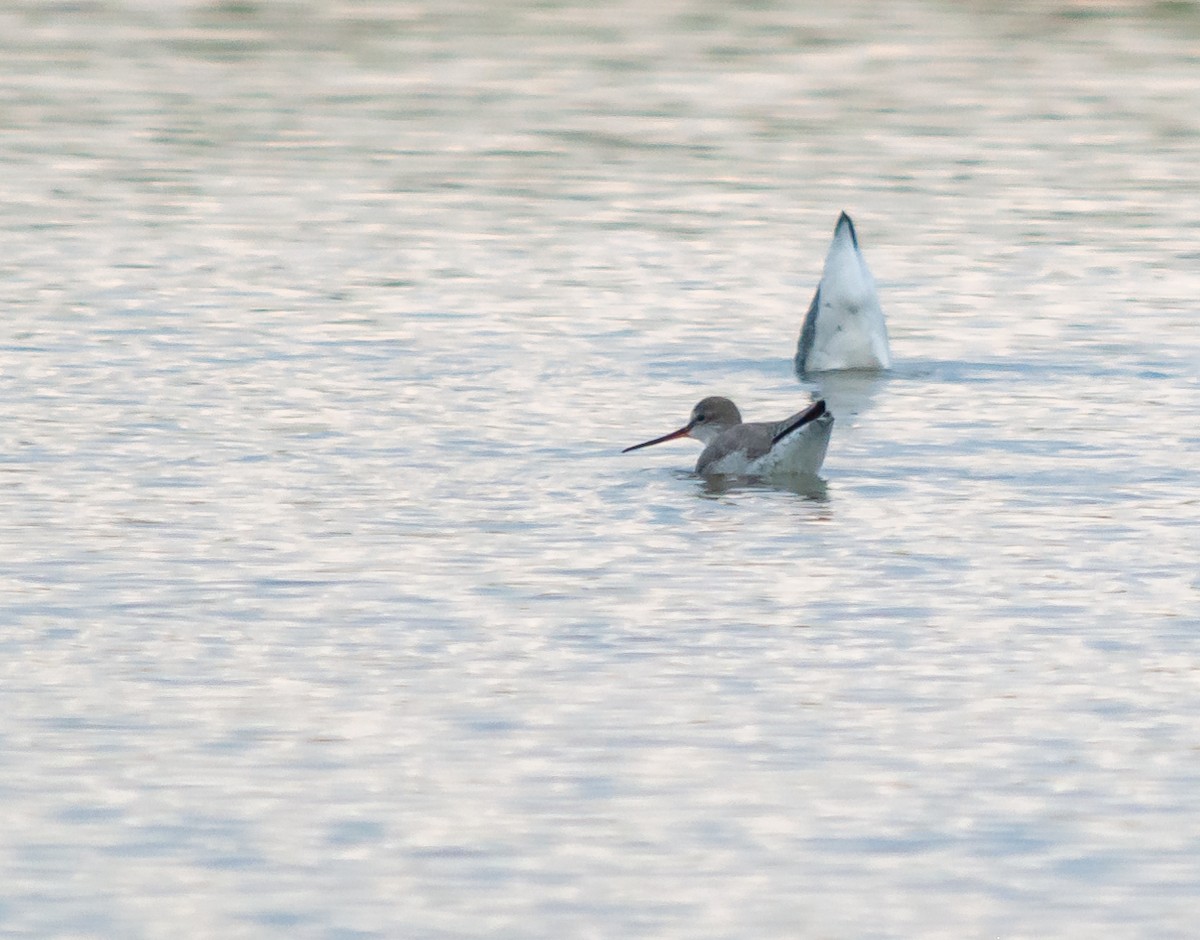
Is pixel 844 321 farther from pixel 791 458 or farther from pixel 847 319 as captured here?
pixel 791 458

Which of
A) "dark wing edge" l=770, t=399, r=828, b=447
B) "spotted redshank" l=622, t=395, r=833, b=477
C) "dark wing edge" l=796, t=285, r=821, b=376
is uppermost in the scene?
"dark wing edge" l=770, t=399, r=828, b=447

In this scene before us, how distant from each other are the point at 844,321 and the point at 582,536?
5495 mm

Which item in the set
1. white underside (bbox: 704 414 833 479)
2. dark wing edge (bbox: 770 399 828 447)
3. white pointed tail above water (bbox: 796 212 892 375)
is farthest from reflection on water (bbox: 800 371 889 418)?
dark wing edge (bbox: 770 399 828 447)

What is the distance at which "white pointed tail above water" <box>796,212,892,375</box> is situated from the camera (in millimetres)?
17672

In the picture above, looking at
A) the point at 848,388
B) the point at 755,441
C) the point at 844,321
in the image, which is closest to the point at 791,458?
the point at 755,441

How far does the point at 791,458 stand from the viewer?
46.1 ft

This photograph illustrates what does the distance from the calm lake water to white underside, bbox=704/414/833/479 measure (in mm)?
137

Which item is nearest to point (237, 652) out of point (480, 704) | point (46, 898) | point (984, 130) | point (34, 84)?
point (480, 704)

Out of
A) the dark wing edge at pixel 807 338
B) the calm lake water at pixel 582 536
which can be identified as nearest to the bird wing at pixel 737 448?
the calm lake water at pixel 582 536

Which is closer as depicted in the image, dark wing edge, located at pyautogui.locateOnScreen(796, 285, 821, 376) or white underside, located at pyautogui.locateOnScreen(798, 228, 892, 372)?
white underside, located at pyautogui.locateOnScreen(798, 228, 892, 372)

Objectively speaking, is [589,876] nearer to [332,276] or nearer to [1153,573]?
[1153,573]

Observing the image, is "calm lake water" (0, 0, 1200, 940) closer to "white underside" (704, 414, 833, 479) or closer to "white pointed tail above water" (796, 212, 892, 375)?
"white underside" (704, 414, 833, 479)

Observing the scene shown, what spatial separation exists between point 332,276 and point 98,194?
4.45 meters

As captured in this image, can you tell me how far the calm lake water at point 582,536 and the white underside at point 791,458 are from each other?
0.45 ft
